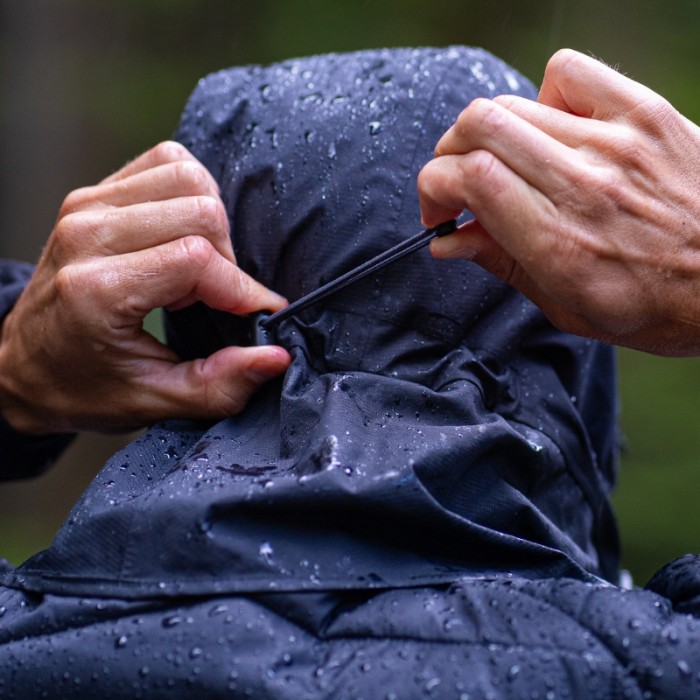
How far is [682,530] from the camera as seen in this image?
168 inches

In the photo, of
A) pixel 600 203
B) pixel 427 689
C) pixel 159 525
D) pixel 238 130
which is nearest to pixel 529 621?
pixel 427 689

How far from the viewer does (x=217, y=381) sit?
1.38m

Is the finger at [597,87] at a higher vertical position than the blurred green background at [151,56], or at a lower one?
higher

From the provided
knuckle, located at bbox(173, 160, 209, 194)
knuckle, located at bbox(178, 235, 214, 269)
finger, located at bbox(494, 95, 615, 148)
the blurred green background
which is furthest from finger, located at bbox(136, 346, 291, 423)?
the blurred green background

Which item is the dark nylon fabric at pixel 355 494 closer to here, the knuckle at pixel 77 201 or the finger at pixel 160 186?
the finger at pixel 160 186

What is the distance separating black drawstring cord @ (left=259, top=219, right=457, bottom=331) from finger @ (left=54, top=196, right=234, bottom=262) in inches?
5.4

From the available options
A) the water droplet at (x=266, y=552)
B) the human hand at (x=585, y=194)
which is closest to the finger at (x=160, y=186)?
the human hand at (x=585, y=194)

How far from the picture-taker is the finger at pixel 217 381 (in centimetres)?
137

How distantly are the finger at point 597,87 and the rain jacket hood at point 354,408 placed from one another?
255mm

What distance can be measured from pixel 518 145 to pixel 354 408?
1.40 ft

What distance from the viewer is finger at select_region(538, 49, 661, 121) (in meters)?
1.20

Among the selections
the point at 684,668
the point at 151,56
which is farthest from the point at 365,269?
the point at 151,56

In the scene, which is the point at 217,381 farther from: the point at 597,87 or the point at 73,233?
the point at 597,87

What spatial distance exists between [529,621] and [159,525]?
454 millimetres
